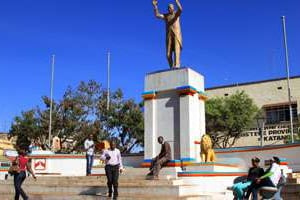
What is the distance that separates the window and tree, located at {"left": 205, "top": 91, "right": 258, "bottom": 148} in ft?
17.5

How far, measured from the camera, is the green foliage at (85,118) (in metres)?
38.3

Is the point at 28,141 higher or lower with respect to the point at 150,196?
higher

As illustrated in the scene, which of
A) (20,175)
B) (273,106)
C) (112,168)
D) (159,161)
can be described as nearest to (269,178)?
(112,168)

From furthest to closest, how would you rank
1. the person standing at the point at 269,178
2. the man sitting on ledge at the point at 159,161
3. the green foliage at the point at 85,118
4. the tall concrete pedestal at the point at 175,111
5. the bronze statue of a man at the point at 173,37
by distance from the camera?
the green foliage at the point at 85,118, the bronze statue of a man at the point at 173,37, the tall concrete pedestal at the point at 175,111, the man sitting on ledge at the point at 159,161, the person standing at the point at 269,178

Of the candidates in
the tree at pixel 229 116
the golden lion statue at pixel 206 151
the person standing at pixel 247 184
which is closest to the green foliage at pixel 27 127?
the tree at pixel 229 116

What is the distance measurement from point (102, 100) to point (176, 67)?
69.0 feet

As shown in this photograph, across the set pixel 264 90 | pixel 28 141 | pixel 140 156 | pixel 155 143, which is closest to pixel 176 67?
pixel 155 143

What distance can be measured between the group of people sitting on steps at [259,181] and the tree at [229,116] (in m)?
28.7

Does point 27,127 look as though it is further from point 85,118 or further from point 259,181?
point 259,181

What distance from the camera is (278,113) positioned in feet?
150

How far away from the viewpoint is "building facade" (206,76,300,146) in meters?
43.4

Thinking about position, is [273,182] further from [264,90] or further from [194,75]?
[264,90]

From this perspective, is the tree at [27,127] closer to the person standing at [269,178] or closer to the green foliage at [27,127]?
the green foliage at [27,127]

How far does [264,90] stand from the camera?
1861 inches
